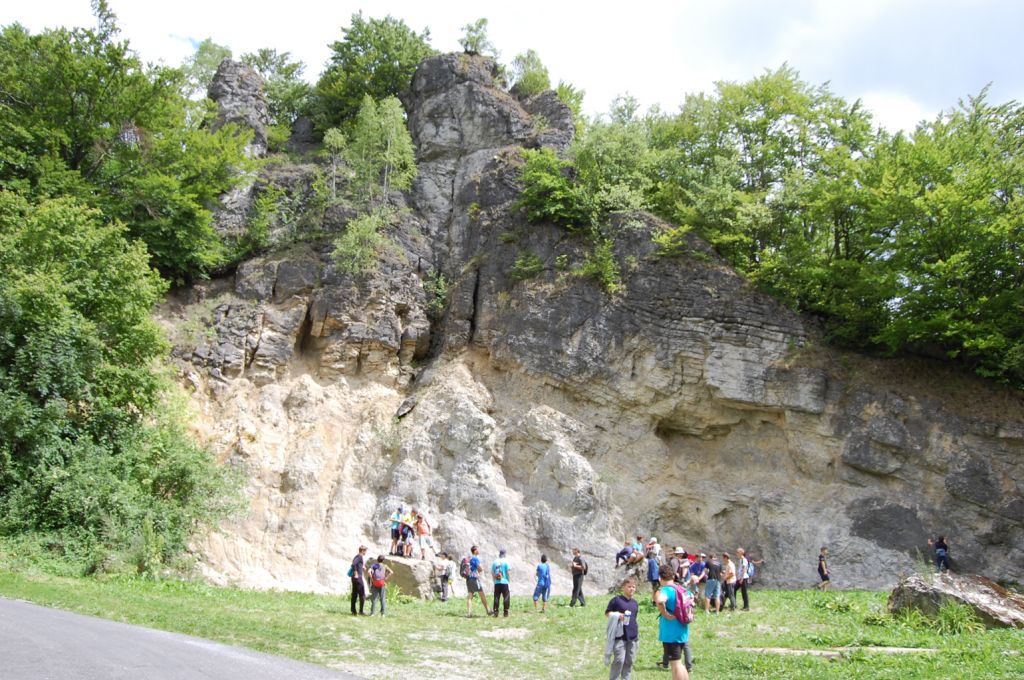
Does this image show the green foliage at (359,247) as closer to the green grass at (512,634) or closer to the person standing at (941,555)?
the green grass at (512,634)

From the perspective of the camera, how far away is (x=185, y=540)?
19062mm

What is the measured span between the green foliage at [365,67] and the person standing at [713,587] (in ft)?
94.0

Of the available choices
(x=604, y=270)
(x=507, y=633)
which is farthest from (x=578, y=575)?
(x=604, y=270)

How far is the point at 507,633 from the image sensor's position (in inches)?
549

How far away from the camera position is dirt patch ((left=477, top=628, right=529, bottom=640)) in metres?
13.4

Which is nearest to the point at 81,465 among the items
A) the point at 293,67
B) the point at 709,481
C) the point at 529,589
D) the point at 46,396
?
the point at 46,396

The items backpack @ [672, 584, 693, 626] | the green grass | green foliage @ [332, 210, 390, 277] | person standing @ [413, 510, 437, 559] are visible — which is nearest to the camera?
backpack @ [672, 584, 693, 626]

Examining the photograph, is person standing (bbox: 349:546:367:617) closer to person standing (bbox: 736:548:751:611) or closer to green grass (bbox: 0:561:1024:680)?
green grass (bbox: 0:561:1024:680)

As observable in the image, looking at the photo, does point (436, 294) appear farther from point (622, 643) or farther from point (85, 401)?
point (622, 643)

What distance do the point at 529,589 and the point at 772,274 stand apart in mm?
14161

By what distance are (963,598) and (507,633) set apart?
828 cm

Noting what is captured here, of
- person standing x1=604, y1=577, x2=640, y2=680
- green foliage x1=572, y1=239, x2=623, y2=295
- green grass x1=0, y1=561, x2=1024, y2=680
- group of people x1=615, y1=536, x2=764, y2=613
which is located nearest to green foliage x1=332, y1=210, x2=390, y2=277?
green foliage x1=572, y1=239, x2=623, y2=295

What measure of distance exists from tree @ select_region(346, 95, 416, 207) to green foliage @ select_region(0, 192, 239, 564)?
10252 millimetres

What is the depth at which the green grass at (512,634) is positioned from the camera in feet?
33.5
